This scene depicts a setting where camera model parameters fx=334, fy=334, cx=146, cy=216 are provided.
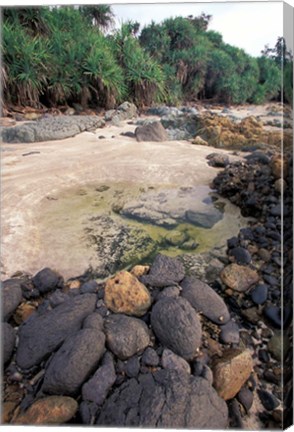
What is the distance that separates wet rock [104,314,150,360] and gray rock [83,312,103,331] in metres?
0.03

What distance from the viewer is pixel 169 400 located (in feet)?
4.04

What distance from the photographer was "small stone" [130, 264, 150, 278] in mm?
1489

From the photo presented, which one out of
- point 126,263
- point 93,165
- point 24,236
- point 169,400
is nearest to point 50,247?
point 24,236

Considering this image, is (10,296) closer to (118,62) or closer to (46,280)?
(46,280)

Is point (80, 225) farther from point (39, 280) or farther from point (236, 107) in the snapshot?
point (236, 107)

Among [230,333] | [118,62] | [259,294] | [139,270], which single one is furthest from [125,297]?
[118,62]

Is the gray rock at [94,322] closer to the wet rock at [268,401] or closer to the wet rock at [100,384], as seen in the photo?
the wet rock at [100,384]

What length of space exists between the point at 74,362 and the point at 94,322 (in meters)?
0.17

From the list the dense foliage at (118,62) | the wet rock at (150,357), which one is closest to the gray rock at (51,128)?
the dense foliage at (118,62)

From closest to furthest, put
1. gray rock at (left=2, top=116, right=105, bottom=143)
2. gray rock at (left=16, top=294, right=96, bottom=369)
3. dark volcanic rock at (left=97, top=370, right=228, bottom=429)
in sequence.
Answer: dark volcanic rock at (left=97, top=370, right=228, bottom=429) < gray rock at (left=16, top=294, right=96, bottom=369) < gray rock at (left=2, top=116, right=105, bottom=143)

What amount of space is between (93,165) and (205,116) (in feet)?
1.97

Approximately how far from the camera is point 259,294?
1468 mm

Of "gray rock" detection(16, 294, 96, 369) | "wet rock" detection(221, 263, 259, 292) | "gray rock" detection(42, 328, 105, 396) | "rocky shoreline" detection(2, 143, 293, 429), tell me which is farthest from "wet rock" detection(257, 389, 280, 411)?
"gray rock" detection(16, 294, 96, 369)

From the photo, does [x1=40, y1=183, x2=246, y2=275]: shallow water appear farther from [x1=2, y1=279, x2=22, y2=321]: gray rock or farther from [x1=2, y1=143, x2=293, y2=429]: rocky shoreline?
[x1=2, y1=279, x2=22, y2=321]: gray rock
